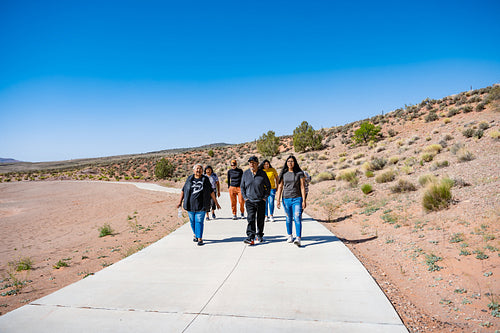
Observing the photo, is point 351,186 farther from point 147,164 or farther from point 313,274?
point 147,164

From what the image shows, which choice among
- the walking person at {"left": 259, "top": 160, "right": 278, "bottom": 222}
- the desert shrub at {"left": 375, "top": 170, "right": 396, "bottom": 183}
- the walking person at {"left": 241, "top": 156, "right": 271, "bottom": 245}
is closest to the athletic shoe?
the walking person at {"left": 241, "top": 156, "right": 271, "bottom": 245}

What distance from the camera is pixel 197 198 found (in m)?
7.11

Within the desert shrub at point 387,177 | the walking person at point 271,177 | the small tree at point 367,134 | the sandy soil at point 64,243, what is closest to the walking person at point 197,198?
the walking person at point 271,177

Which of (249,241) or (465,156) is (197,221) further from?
(465,156)

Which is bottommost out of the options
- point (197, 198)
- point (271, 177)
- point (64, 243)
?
point (64, 243)

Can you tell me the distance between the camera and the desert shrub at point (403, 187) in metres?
11.7

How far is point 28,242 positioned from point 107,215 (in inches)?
233

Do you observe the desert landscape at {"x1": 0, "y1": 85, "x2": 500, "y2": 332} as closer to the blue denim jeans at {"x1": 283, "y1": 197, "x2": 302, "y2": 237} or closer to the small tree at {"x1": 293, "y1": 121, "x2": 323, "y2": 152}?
the blue denim jeans at {"x1": 283, "y1": 197, "x2": 302, "y2": 237}

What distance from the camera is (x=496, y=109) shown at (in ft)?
74.4

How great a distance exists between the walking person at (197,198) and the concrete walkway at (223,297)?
79 cm

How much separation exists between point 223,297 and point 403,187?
10.1m

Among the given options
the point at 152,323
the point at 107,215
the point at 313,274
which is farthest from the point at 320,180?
the point at 152,323

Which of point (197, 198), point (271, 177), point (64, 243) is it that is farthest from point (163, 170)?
point (197, 198)

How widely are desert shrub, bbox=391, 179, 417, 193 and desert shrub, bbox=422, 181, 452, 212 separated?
283 centimetres
